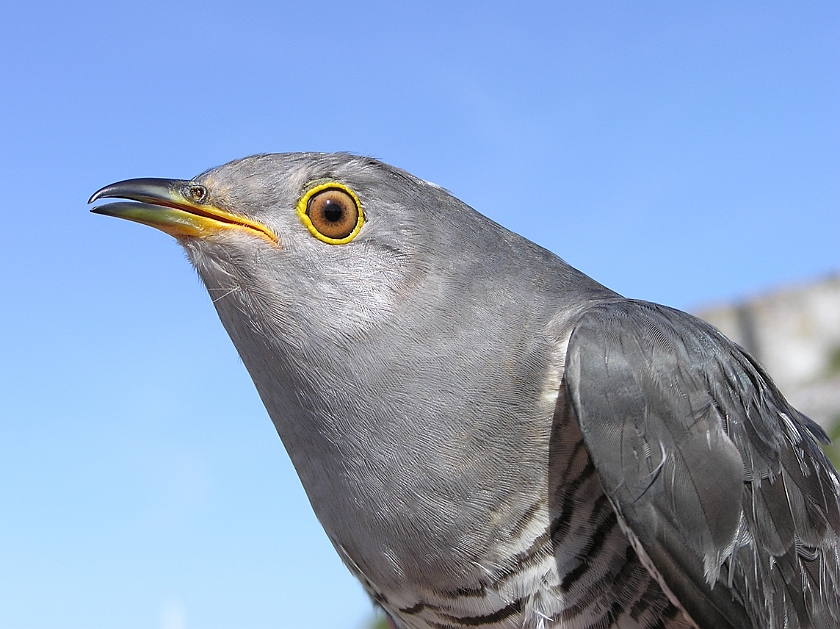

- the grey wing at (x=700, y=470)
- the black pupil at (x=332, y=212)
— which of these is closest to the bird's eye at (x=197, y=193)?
the black pupil at (x=332, y=212)

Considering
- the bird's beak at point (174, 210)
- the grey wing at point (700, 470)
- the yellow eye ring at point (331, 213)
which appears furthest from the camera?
the bird's beak at point (174, 210)

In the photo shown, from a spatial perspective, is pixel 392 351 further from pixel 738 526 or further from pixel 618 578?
pixel 738 526

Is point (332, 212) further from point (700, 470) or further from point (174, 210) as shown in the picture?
point (700, 470)

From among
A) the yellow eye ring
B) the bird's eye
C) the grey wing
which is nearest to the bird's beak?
the bird's eye

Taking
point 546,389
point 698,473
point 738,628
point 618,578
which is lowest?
point 738,628

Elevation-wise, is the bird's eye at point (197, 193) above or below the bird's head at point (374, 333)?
above

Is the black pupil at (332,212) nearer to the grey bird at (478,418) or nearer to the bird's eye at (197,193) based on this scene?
the grey bird at (478,418)

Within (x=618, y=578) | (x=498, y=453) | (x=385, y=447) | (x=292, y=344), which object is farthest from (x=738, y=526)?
(x=292, y=344)
